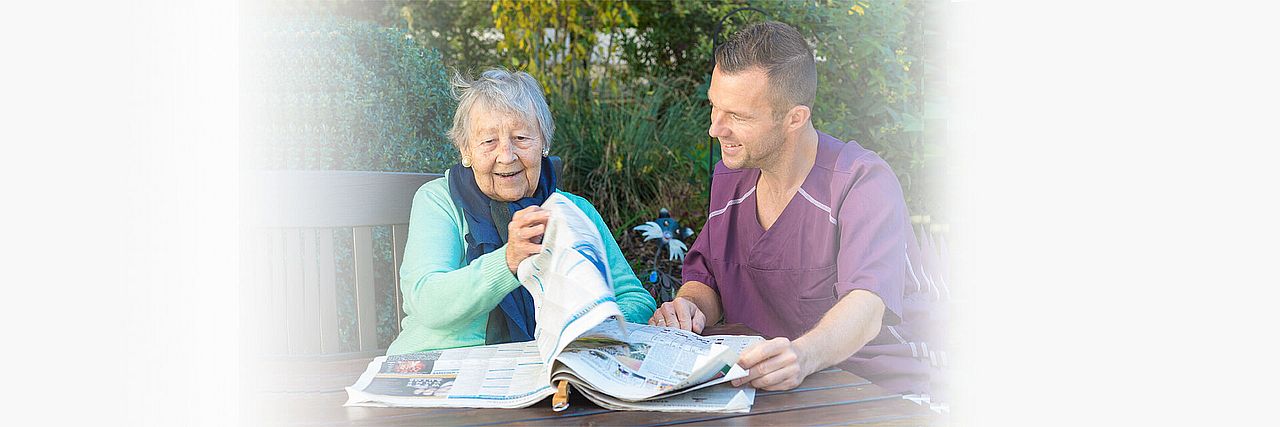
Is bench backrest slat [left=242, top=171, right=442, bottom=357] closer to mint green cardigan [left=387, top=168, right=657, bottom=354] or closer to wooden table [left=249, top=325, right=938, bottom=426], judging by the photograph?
mint green cardigan [left=387, top=168, right=657, bottom=354]

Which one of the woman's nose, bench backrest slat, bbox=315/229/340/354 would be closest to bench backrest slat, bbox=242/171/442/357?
bench backrest slat, bbox=315/229/340/354

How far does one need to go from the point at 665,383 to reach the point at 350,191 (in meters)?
1.25

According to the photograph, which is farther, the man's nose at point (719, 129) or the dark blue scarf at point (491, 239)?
the man's nose at point (719, 129)

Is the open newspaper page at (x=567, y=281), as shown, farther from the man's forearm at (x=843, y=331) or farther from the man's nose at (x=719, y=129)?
the man's nose at (x=719, y=129)

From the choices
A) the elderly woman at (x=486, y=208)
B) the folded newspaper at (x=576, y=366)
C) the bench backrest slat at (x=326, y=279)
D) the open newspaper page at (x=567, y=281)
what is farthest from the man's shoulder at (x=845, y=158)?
the bench backrest slat at (x=326, y=279)

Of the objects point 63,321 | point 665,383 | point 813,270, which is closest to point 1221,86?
point 665,383

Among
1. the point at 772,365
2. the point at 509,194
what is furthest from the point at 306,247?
the point at 772,365

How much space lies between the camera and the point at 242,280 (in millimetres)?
1468

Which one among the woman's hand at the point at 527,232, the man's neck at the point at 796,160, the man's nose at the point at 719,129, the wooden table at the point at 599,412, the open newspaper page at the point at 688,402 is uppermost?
the man's nose at the point at 719,129

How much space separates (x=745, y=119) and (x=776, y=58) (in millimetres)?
154

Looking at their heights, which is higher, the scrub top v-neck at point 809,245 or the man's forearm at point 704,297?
the scrub top v-neck at point 809,245

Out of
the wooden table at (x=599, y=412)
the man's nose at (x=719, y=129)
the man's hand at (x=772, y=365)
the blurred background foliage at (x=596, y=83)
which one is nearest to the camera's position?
the wooden table at (x=599, y=412)

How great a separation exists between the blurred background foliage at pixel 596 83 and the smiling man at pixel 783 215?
188 millimetres

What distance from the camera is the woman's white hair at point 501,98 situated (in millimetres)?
Answer: 2139
